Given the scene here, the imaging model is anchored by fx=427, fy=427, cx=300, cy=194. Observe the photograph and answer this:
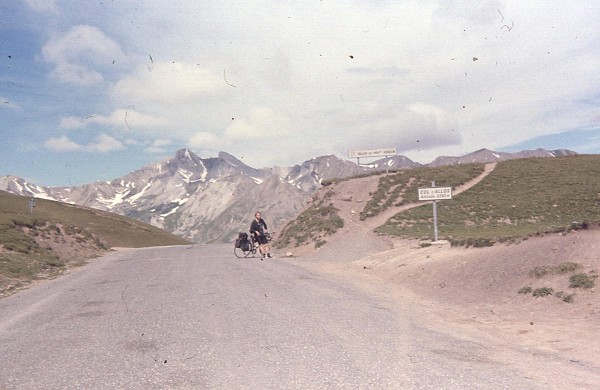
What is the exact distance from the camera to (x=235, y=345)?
7.79 m

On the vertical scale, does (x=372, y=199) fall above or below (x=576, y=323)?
above

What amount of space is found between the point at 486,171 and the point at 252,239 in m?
41.2

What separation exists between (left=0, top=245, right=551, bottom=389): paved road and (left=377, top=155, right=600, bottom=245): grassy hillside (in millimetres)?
20075

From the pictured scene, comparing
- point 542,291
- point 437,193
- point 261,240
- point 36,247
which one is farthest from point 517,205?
point 36,247

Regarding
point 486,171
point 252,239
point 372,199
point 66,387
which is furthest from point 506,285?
point 486,171

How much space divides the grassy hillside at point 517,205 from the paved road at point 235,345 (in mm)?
20075

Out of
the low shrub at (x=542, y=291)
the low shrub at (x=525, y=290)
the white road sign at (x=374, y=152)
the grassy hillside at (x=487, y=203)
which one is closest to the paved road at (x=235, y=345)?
the low shrub at (x=525, y=290)

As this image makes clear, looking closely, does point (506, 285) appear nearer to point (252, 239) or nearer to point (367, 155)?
point (252, 239)

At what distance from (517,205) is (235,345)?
1571 inches

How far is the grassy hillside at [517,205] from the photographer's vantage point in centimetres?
3450

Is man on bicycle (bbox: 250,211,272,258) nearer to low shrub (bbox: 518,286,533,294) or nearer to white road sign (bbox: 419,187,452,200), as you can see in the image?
white road sign (bbox: 419,187,452,200)

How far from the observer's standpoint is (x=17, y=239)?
110 ft

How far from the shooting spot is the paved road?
20.1ft

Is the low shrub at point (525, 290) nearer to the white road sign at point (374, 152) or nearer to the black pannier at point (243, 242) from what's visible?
the black pannier at point (243, 242)
